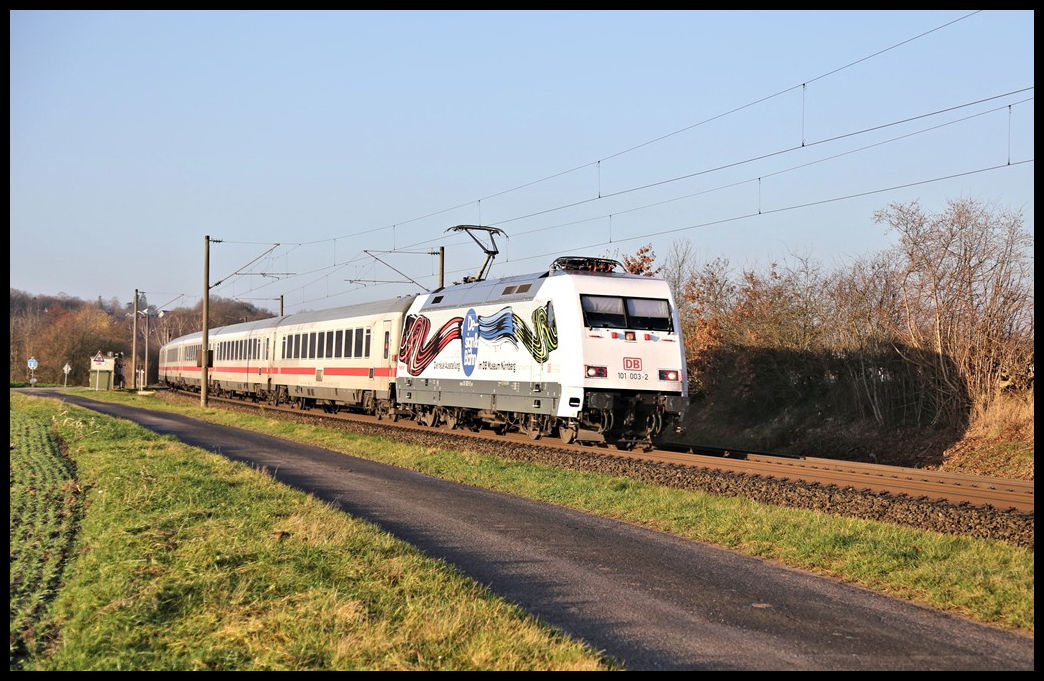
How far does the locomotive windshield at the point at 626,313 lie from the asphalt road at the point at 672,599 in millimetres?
7227

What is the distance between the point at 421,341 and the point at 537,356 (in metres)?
7.28

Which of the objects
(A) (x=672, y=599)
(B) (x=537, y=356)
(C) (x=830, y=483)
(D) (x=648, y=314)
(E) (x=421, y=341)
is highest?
(D) (x=648, y=314)

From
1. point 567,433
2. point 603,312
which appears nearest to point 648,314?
point 603,312

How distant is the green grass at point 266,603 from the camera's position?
6.07 meters

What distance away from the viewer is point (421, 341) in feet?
91.4

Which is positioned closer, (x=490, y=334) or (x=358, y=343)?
(x=490, y=334)

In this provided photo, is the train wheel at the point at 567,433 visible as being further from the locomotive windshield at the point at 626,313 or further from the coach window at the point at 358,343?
the coach window at the point at 358,343

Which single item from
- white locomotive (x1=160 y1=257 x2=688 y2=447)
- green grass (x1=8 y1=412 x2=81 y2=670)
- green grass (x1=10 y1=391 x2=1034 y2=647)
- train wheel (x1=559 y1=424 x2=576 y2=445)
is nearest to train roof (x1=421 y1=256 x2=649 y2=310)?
white locomotive (x1=160 y1=257 x2=688 y2=447)

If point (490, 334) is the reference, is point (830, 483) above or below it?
below

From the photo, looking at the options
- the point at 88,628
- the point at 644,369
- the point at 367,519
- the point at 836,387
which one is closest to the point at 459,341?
the point at 644,369

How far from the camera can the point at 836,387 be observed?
27812 mm

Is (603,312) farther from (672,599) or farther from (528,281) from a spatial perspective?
(672,599)

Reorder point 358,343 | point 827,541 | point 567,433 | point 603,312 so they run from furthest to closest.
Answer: point 358,343 → point 567,433 → point 603,312 → point 827,541
